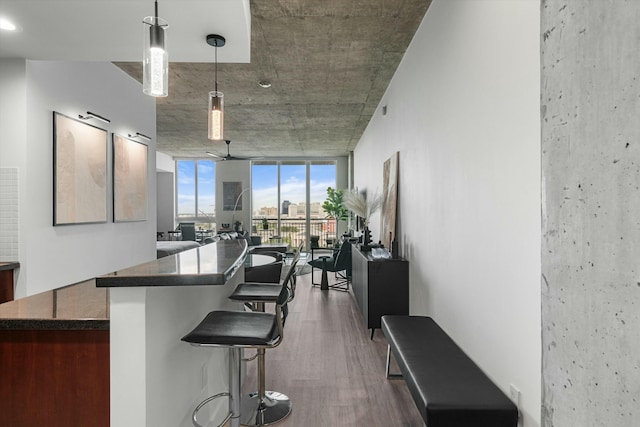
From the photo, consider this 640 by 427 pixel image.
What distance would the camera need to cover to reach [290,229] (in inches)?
445

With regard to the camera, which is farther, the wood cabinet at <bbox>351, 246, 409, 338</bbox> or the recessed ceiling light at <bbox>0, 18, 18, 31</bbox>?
the wood cabinet at <bbox>351, 246, 409, 338</bbox>

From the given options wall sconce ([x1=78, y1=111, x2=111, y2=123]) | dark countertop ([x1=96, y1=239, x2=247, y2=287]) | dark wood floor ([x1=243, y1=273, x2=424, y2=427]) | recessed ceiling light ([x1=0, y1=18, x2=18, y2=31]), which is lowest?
dark wood floor ([x1=243, y1=273, x2=424, y2=427])

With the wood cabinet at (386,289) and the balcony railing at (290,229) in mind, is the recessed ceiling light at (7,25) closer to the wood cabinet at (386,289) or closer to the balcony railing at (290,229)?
the wood cabinet at (386,289)

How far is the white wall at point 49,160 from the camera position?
2887 mm

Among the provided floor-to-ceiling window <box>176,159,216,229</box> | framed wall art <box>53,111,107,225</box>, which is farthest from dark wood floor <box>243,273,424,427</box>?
floor-to-ceiling window <box>176,159,216,229</box>

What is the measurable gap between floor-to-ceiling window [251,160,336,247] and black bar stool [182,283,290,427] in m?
9.28

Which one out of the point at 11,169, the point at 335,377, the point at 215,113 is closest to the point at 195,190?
the point at 11,169

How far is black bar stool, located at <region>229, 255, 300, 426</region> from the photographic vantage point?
2260mm

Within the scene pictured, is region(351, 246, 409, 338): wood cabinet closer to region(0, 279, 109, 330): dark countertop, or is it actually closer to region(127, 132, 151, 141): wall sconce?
region(0, 279, 109, 330): dark countertop

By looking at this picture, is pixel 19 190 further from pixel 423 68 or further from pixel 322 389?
pixel 423 68

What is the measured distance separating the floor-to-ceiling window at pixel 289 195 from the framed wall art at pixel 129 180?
6476 mm

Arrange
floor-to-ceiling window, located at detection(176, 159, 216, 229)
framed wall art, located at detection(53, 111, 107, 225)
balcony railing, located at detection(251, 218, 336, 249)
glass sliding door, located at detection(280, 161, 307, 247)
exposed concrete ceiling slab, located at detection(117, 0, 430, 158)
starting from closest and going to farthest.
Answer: exposed concrete ceiling slab, located at detection(117, 0, 430, 158), framed wall art, located at detection(53, 111, 107, 225), glass sliding door, located at detection(280, 161, 307, 247), balcony railing, located at detection(251, 218, 336, 249), floor-to-ceiling window, located at detection(176, 159, 216, 229)

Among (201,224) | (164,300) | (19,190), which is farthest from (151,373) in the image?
(201,224)

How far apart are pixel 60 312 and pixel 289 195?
383 inches
